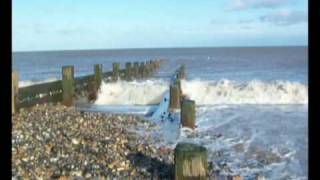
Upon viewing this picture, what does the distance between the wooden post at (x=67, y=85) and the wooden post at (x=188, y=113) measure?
2975 mm

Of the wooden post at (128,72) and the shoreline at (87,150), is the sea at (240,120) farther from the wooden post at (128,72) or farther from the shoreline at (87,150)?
the wooden post at (128,72)

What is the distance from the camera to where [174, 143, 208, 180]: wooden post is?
359 centimetres

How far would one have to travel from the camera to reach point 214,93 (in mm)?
14445

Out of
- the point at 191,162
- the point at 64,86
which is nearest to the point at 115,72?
the point at 64,86

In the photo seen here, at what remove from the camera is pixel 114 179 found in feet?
16.1

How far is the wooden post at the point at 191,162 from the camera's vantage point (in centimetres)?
359

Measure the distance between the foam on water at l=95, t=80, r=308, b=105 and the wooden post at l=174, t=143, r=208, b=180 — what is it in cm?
934

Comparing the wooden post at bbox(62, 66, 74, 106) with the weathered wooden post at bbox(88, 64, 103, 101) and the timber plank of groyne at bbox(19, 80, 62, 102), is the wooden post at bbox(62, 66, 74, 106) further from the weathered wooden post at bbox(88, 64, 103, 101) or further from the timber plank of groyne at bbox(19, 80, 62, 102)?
the weathered wooden post at bbox(88, 64, 103, 101)

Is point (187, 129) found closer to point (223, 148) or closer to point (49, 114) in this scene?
point (223, 148)

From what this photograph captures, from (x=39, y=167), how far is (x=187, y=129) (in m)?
3.31

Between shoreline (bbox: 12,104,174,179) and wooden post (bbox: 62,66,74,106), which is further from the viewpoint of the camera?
wooden post (bbox: 62,66,74,106)

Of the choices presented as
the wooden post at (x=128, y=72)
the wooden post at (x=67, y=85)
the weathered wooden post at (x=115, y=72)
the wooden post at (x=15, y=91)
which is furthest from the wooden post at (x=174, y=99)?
the wooden post at (x=128, y=72)

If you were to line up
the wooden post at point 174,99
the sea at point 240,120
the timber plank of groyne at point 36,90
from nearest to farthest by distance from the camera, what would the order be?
the sea at point 240,120 → the timber plank of groyne at point 36,90 → the wooden post at point 174,99

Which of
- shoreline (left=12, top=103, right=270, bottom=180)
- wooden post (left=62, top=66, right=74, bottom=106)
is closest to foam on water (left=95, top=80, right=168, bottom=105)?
wooden post (left=62, top=66, right=74, bottom=106)
